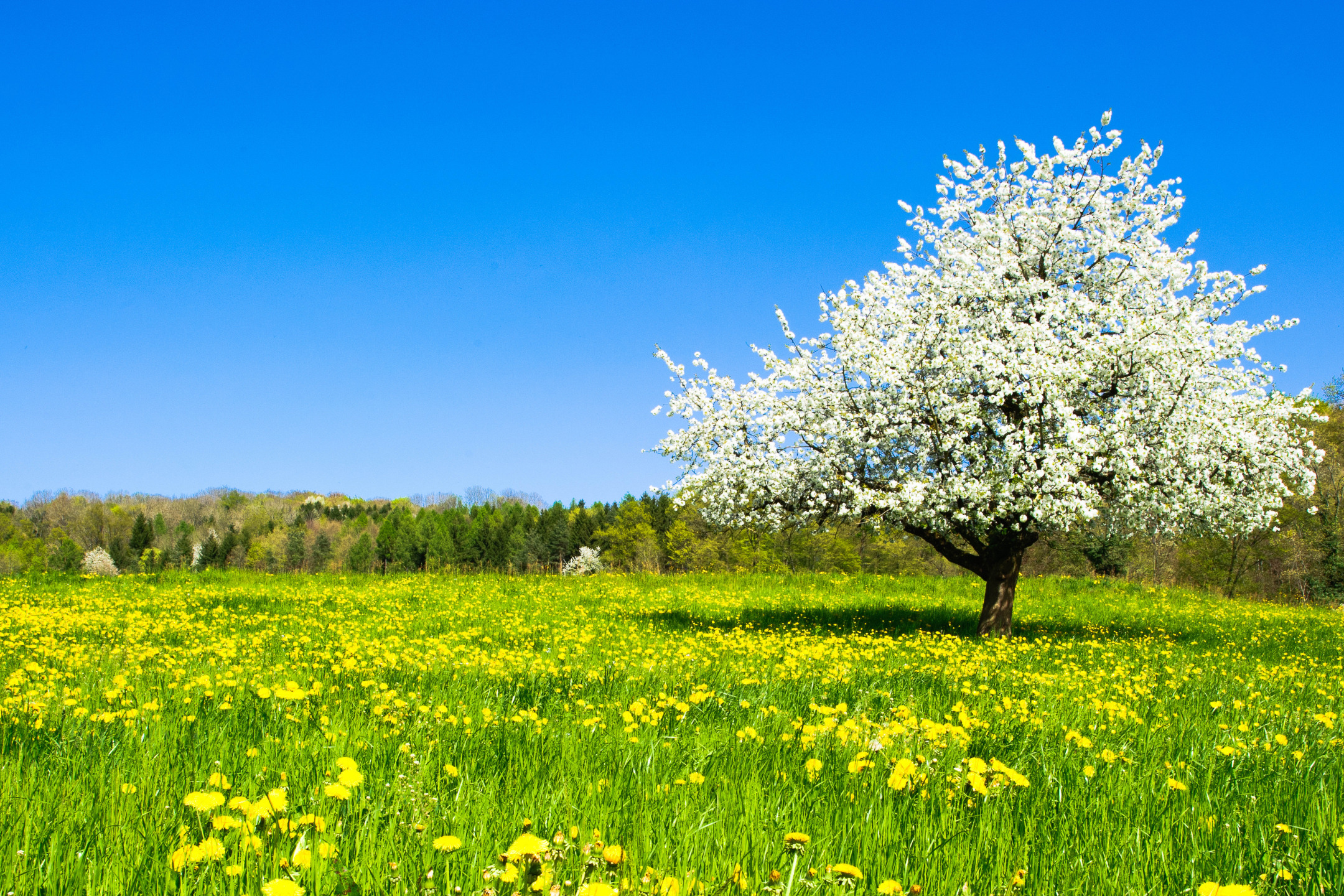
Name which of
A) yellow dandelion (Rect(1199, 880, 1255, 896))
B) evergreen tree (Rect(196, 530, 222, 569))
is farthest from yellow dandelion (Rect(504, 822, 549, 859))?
evergreen tree (Rect(196, 530, 222, 569))

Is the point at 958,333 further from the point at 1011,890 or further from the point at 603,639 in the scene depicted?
the point at 1011,890

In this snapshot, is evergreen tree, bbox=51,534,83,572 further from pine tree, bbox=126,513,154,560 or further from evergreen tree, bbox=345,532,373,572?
evergreen tree, bbox=345,532,373,572

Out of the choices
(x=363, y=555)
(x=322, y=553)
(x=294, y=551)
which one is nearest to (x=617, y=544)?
(x=363, y=555)

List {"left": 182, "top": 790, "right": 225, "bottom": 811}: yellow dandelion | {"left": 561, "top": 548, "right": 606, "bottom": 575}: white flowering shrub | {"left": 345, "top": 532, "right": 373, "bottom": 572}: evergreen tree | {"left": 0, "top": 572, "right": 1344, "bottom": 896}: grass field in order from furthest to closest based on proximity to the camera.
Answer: {"left": 345, "top": 532, "right": 373, "bottom": 572}: evergreen tree
{"left": 561, "top": 548, "right": 606, "bottom": 575}: white flowering shrub
{"left": 0, "top": 572, "right": 1344, "bottom": 896}: grass field
{"left": 182, "top": 790, "right": 225, "bottom": 811}: yellow dandelion

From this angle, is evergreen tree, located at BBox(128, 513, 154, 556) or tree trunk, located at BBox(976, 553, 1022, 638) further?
evergreen tree, located at BBox(128, 513, 154, 556)

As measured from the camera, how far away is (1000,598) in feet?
52.3

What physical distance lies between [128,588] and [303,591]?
5.00 meters

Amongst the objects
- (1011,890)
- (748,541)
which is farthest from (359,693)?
(748,541)

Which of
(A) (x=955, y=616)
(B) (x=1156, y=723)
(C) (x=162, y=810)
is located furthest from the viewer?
(A) (x=955, y=616)

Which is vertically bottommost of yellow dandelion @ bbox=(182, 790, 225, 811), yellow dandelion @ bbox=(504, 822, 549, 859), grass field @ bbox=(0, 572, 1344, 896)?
grass field @ bbox=(0, 572, 1344, 896)

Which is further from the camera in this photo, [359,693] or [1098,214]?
[1098,214]

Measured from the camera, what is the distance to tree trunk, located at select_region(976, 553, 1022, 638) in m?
15.9

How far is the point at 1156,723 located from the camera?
6.63 metres

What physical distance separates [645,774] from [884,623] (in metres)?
14.3
